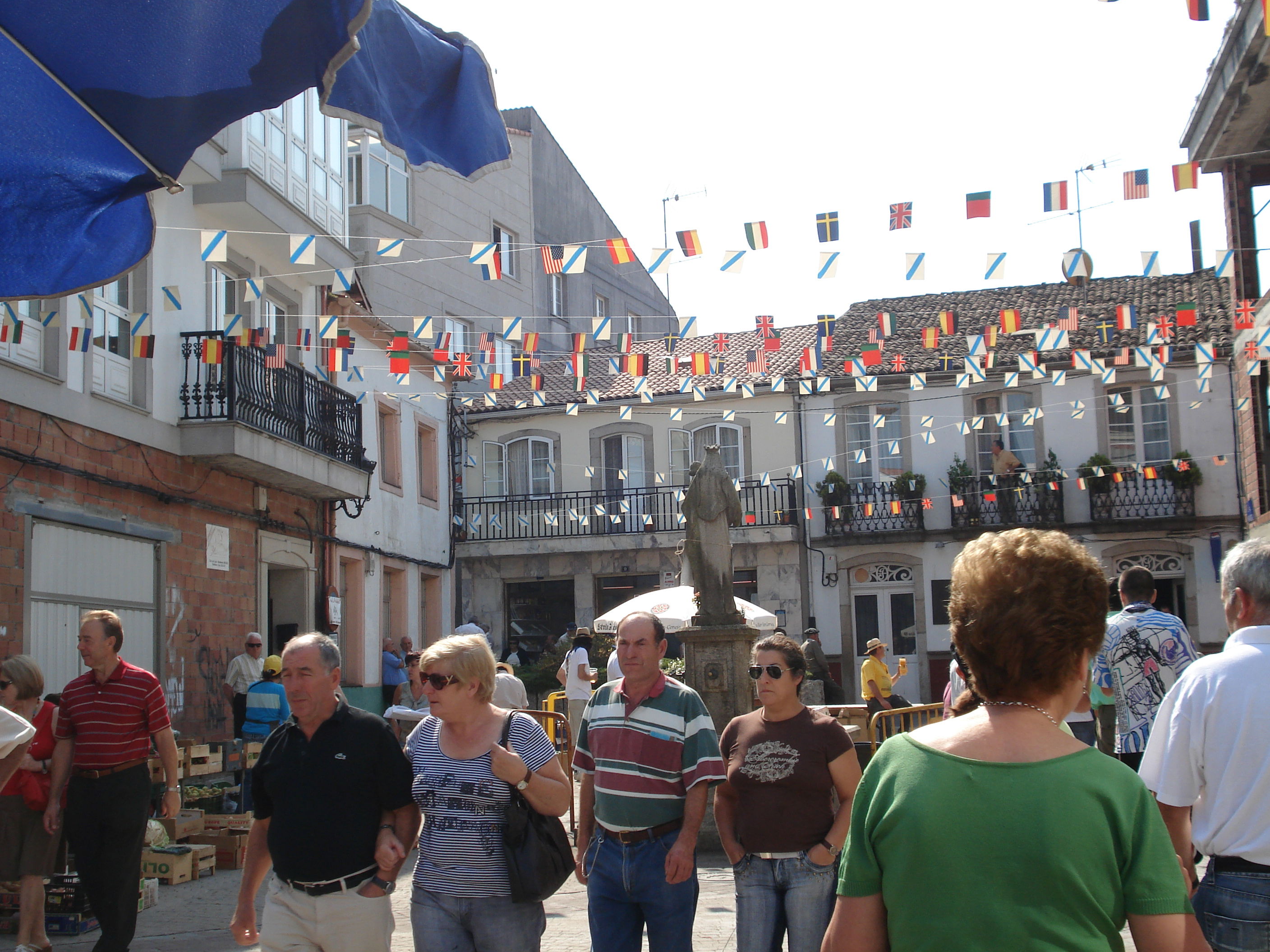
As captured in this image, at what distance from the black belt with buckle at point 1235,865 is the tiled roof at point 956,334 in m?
23.5

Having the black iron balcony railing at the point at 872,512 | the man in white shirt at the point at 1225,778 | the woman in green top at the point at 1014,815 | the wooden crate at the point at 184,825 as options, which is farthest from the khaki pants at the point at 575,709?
the black iron balcony railing at the point at 872,512

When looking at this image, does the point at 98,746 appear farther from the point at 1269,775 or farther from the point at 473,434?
the point at 473,434

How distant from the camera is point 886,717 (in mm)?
11484

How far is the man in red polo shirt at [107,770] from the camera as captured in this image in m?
6.25

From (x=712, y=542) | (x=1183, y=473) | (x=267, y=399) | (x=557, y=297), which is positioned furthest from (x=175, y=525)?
(x=1183, y=473)

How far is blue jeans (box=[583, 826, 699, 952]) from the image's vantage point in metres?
4.65

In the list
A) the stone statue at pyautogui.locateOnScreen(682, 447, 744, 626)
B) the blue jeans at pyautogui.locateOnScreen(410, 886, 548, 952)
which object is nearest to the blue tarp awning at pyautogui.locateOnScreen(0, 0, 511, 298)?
the blue jeans at pyautogui.locateOnScreen(410, 886, 548, 952)

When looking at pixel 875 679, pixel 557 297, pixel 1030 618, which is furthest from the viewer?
pixel 557 297

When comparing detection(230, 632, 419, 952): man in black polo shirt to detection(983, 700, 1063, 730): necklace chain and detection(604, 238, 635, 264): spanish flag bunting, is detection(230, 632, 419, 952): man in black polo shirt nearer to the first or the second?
detection(983, 700, 1063, 730): necklace chain

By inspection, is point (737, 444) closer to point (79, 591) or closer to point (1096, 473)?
point (1096, 473)

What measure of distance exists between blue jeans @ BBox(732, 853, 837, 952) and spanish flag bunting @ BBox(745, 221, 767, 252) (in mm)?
8436

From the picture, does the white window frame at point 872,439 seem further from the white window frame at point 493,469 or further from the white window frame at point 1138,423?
the white window frame at point 493,469

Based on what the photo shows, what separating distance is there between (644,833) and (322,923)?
4.00 ft

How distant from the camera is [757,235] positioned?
1222 cm
